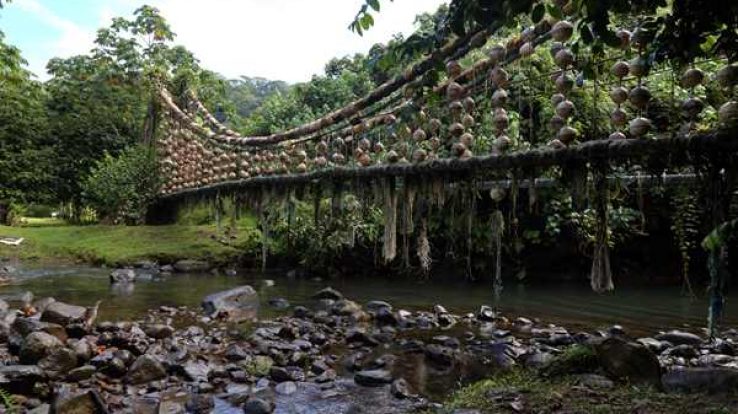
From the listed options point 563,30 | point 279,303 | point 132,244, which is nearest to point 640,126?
point 563,30

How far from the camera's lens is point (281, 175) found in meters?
8.49

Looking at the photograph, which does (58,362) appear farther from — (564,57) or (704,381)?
(704,381)

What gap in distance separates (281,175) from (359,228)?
277cm

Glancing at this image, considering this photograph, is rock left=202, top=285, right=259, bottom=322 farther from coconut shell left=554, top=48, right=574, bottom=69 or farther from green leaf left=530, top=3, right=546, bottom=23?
green leaf left=530, top=3, right=546, bottom=23

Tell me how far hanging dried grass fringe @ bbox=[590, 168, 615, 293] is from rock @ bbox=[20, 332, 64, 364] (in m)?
3.93

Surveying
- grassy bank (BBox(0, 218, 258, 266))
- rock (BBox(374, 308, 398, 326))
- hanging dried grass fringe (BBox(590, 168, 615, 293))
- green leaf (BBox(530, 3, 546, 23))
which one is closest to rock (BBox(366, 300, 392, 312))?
rock (BBox(374, 308, 398, 326))

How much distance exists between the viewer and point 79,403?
344cm

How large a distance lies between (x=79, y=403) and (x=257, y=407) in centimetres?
104

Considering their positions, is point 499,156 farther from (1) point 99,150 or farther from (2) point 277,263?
(1) point 99,150

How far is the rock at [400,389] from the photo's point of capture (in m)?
4.09

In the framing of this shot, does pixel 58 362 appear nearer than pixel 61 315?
Yes

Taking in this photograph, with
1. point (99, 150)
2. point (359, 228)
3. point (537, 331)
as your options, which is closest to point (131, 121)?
point (99, 150)

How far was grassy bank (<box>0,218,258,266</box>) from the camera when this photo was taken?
39.8ft

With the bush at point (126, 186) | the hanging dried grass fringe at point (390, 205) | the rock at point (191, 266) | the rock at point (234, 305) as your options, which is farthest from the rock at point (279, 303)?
the bush at point (126, 186)
